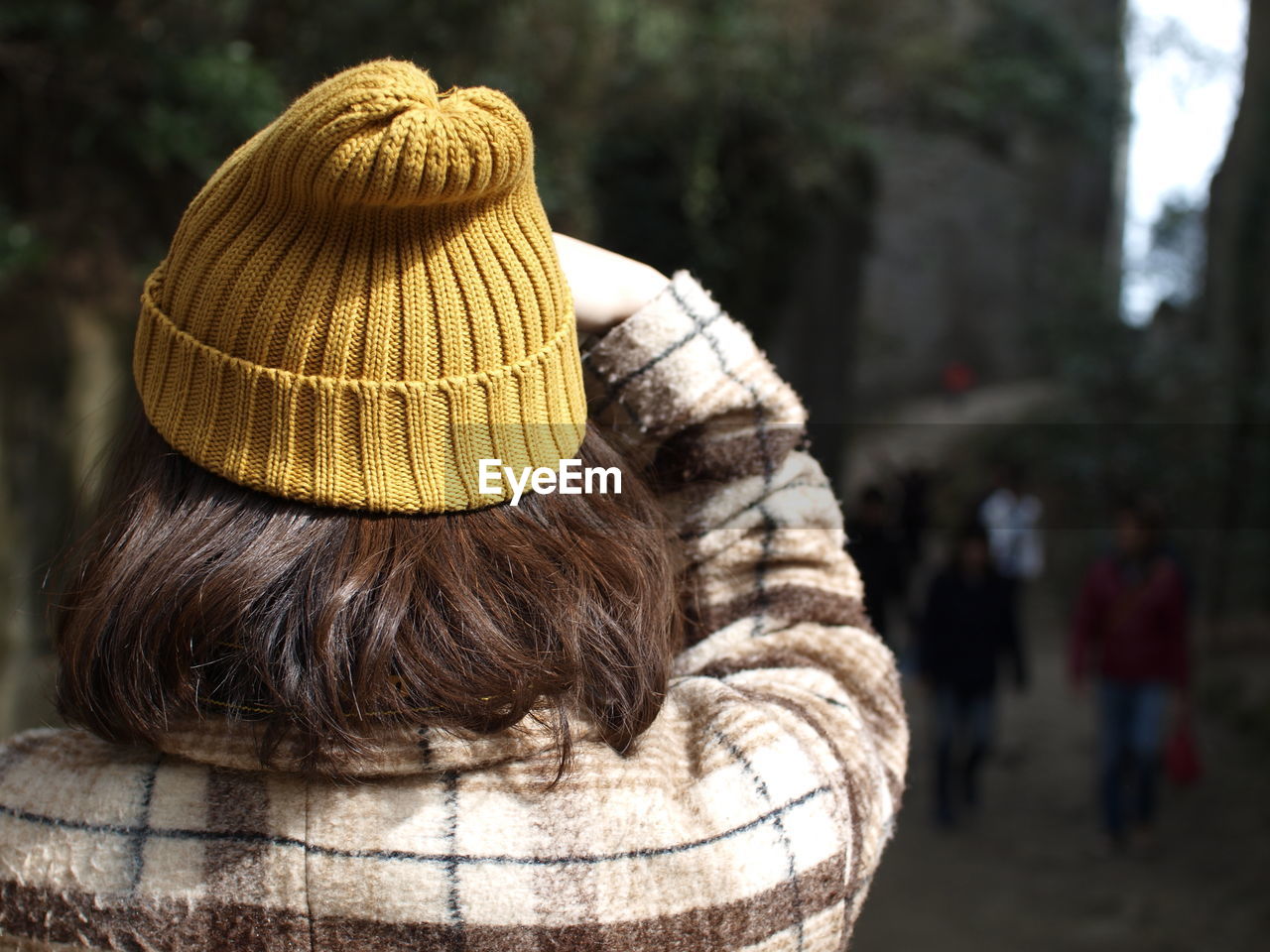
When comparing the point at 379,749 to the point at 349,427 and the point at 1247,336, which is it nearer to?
the point at 349,427

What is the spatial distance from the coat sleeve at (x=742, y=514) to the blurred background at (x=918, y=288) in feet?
1.82

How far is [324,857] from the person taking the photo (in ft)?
2.67

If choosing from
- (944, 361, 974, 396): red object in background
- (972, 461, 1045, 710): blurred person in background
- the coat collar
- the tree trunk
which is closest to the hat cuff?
the coat collar

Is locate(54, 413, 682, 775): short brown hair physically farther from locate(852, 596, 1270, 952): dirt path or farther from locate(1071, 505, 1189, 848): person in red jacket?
locate(1071, 505, 1189, 848): person in red jacket

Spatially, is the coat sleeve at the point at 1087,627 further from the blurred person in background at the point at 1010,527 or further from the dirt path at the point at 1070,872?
the blurred person in background at the point at 1010,527

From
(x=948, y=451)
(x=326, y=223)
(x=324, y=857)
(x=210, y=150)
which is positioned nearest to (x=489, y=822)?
(x=324, y=857)

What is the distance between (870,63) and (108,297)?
541 cm

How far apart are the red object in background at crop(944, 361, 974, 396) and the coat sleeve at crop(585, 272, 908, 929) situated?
1355 cm

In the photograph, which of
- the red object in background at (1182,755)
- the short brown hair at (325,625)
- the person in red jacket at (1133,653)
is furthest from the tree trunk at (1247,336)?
the short brown hair at (325,625)

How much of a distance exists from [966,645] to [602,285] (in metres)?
4.29

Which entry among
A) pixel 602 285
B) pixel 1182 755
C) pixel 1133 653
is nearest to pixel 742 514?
pixel 602 285

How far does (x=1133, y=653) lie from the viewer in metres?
4.56

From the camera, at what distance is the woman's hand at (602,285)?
1.04 m

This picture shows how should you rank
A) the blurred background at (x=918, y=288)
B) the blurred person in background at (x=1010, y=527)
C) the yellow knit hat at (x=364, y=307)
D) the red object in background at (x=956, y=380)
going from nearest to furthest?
the yellow knit hat at (x=364, y=307), the blurred background at (x=918, y=288), the blurred person in background at (x=1010, y=527), the red object in background at (x=956, y=380)
